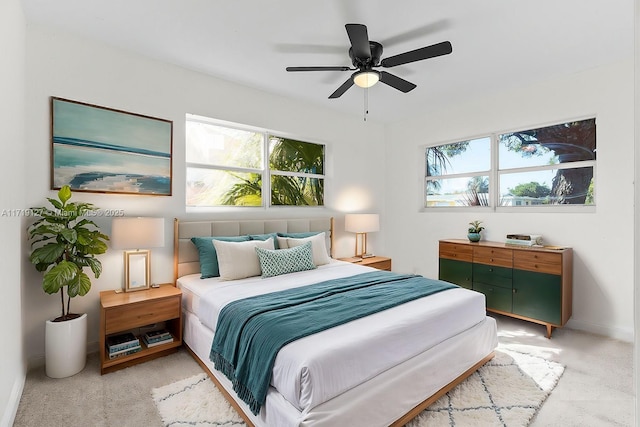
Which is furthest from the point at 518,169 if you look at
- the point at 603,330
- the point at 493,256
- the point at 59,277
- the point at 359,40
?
the point at 59,277

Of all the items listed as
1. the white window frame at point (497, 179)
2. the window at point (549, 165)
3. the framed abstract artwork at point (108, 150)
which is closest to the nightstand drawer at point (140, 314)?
the framed abstract artwork at point (108, 150)

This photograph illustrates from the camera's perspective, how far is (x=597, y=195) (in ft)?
10.3

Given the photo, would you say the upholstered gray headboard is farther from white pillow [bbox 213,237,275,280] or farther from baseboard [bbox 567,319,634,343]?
baseboard [bbox 567,319,634,343]

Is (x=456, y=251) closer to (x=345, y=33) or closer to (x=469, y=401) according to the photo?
(x=469, y=401)

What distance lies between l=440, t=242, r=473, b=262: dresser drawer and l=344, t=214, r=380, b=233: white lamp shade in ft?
3.22

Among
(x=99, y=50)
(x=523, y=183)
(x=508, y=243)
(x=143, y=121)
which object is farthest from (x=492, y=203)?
(x=99, y=50)

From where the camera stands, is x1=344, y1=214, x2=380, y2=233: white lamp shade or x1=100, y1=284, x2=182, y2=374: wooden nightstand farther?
x1=344, y1=214, x2=380, y2=233: white lamp shade

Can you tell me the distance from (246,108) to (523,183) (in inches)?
136

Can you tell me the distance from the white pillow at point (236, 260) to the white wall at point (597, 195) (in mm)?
2846

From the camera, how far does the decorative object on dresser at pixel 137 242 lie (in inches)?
99.3

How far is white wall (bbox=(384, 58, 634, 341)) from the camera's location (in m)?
2.98

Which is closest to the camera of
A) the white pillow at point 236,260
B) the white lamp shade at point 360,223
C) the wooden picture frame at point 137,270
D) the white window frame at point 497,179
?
the wooden picture frame at point 137,270

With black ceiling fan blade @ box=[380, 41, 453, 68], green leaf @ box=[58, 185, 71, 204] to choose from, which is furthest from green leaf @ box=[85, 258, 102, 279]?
black ceiling fan blade @ box=[380, 41, 453, 68]

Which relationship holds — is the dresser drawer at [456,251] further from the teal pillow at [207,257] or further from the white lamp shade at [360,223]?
the teal pillow at [207,257]
